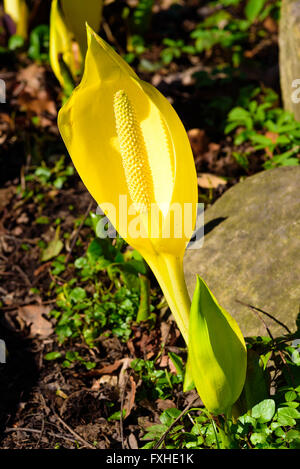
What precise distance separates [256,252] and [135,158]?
66 cm

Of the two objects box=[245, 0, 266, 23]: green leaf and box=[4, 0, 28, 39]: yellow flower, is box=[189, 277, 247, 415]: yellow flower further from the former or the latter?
box=[4, 0, 28, 39]: yellow flower

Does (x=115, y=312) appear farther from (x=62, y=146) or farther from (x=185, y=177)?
(x=62, y=146)

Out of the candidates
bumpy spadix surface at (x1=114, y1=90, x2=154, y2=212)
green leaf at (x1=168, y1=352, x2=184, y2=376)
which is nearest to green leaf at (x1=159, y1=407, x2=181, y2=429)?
green leaf at (x1=168, y1=352, x2=184, y2=376)

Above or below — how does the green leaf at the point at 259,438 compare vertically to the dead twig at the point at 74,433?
above

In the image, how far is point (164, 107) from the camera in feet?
3.96

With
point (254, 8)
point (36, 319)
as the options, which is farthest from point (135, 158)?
point (254, 8)

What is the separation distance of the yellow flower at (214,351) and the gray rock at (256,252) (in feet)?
1.51

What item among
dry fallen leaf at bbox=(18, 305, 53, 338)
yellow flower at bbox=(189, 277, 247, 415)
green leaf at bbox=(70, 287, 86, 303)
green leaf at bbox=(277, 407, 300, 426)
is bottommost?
dry fallen leaf at bbox=(18, 305, 53, 338)

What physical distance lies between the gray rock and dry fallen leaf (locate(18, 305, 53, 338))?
619 mm

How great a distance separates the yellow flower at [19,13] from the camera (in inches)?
144

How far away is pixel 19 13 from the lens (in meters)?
3.68

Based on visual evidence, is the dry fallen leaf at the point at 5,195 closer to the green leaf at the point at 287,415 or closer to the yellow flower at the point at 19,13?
the yellow flower at the point at 19,13

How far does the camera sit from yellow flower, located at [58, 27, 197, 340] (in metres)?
1.21

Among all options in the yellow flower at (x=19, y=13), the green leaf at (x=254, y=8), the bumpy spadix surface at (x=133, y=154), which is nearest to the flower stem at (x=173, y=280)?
the bumpy spadix surface at (x=133, y=154)
